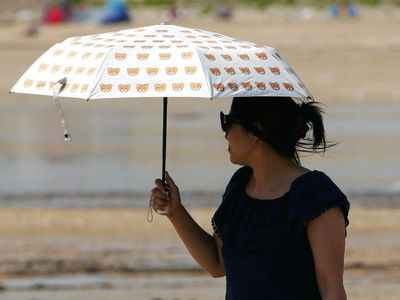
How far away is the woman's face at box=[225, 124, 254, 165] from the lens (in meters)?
3.72

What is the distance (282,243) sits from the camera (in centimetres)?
363

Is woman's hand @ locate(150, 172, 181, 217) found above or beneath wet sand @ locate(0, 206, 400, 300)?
above

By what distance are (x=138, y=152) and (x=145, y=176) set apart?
2.02 meters

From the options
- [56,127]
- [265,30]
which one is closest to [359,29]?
[265,30]

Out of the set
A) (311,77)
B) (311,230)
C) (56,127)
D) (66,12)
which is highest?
(311,230)

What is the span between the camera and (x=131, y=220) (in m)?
11.7

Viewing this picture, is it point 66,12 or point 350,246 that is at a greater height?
point 350,246

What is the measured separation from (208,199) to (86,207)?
1.21 m

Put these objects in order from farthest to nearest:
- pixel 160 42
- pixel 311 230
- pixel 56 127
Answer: pixel 56 127 → pixel 160 42 → pixel 311 230

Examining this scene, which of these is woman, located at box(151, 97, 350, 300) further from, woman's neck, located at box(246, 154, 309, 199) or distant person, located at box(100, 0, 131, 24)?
distant person, located at box(100, 0, 131, 24)

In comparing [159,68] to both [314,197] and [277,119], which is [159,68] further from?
[314,197]

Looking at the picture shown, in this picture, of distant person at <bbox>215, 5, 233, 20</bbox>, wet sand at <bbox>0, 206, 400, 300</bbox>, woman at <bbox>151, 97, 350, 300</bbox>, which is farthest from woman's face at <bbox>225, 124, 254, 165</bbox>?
distant person at <bbox>215, 5, 233, 20</bbox>

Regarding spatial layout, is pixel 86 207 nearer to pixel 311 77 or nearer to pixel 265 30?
pixel 311 77

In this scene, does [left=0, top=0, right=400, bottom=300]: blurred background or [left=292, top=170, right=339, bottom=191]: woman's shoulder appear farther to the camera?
[left=0, top=0, right=400, bottom=300]: blurred background
